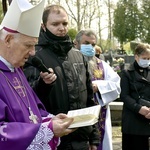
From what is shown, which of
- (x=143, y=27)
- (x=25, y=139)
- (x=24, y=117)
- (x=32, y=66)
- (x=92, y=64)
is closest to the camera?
(x=25, y=139)

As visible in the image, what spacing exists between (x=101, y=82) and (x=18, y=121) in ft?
6.37

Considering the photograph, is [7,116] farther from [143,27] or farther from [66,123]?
[143,27]

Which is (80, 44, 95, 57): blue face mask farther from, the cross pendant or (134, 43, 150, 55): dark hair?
the cross pendant

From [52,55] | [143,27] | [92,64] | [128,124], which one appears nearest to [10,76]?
[52,55]

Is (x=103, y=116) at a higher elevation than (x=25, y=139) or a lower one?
lower

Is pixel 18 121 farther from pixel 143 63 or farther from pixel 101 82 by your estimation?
pixel 143 63

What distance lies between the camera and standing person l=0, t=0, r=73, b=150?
1.79m

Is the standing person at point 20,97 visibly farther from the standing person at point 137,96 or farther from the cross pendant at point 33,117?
the standing person at point 137,96

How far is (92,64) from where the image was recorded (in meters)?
3.89

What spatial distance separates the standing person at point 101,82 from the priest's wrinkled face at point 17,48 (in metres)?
1.70

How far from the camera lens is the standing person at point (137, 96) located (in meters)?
3.99

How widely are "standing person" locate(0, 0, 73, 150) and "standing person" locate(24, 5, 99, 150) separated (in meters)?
0.32

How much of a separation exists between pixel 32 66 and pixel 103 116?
161 cm

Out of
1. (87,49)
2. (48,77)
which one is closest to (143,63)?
(87,49)
